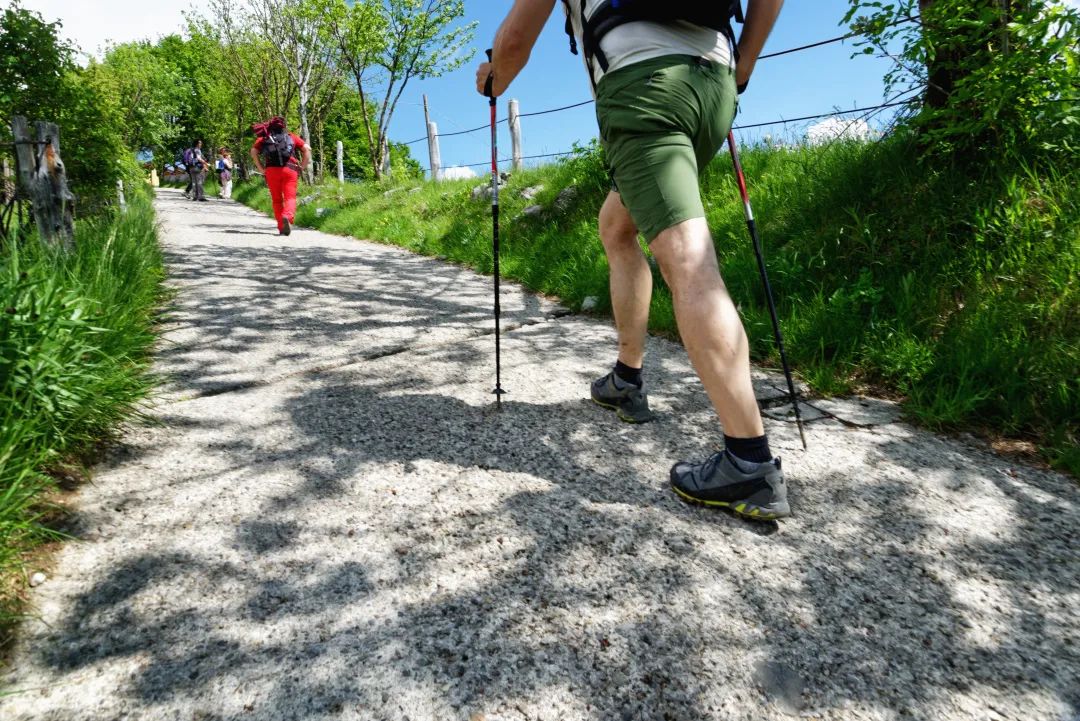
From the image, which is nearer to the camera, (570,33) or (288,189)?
(570,33)

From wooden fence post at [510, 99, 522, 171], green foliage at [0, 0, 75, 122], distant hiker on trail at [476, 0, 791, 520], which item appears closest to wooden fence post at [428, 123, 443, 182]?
wooden fence post at [510, 99, 522, 171]

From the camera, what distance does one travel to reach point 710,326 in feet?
5.90

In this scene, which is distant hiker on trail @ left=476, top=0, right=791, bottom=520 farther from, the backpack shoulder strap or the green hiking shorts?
the backpack shoulder strap

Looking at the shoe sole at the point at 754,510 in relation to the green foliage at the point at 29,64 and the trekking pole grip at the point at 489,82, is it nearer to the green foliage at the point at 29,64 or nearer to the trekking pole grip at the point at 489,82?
the trekking pole grip at the point at 489,82

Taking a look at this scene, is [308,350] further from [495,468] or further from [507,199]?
[507,199]

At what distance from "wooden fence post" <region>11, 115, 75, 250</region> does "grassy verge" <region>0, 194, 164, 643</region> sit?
1.89 meters

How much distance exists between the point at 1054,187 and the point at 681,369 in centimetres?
205

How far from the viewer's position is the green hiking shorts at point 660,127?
1.83 meters

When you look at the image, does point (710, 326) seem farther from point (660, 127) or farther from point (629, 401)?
point (629, 401)

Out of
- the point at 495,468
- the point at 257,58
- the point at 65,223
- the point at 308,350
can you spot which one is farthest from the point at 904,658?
the point at 257,58

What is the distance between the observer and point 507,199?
325 inches

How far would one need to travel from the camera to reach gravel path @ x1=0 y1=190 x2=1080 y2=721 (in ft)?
4.23

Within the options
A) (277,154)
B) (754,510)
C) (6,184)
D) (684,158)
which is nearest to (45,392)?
(684,158)

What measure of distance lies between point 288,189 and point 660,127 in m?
9.62
